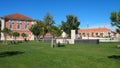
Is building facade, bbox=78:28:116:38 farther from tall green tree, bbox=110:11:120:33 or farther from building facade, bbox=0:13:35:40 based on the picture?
tall green tree, bbox=110:11:120:33

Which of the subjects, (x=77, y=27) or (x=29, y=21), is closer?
(x=77, y=27)

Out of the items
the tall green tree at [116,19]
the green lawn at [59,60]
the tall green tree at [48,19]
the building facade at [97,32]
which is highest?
the tall green tree at [48,19]

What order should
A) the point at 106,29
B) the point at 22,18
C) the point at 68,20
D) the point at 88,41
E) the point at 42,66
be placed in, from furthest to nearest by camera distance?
the point at 106,29
the point at 22,18
the point at 68,20
the point at 88,41
the point at 42,66

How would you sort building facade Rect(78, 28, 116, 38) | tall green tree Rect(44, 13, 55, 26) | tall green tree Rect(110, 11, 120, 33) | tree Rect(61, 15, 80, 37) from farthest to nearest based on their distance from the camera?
building facade Rect(78, 28, 116, 38) < tall green tree Rect(44, 13, 55, 26) < tree Rect(61, 15, 80, 37) < tall green tree Rect(110, 11, 120, 33)

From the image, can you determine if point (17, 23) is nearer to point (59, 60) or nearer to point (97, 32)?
point (97, 32)

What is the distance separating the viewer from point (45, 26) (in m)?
72.6

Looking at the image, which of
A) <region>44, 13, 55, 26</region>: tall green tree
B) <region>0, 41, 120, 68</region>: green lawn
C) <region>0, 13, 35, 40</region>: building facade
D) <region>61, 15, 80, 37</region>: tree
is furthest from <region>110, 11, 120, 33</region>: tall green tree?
<region>0, 13, 35, 40</region>: building facade

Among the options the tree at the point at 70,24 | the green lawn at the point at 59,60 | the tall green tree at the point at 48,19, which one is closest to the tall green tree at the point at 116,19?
the green lawn at the point at 59,60

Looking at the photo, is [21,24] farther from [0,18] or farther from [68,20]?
[68,20]

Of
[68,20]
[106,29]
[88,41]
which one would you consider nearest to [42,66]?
[88,41]

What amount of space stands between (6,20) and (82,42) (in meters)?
→ 44.7

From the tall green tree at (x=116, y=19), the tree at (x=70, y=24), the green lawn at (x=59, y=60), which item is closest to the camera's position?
the green lawn at (x=59, y=60)

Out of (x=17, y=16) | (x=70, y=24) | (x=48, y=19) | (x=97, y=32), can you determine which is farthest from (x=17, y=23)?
(x=97, y=32)

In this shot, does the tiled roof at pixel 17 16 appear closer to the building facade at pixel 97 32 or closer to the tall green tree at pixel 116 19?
the building facade at pixel 97 32
